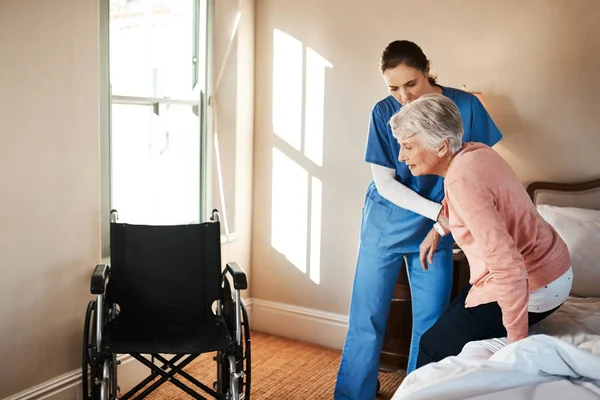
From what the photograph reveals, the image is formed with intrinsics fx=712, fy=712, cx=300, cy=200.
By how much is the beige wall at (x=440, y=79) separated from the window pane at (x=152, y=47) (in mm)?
501

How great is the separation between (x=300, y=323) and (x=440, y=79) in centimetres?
162

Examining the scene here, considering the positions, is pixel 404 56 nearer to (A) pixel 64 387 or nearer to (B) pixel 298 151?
(B) pixel 298 151

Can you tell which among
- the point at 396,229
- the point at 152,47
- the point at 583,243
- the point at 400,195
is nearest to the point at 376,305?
the point at 396,229

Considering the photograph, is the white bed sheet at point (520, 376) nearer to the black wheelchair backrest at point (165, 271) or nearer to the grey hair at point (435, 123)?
the grey hair at point (435, 123)

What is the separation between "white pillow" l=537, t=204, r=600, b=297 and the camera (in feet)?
10.3

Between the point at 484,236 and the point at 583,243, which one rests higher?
the point at 484,236

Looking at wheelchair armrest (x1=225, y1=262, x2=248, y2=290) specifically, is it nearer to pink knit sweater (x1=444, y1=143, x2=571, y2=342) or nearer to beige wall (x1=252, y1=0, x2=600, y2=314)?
pink knit sweater (x1=444, y1=143, x2=571, y2=342)

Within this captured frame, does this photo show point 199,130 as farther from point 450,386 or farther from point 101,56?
point 450,386

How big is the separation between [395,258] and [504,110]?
1.11m

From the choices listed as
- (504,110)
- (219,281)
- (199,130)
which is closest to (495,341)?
(219,281)

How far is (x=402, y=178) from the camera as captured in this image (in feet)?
9.63

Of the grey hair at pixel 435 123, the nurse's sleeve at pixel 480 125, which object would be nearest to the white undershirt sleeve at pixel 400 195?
the nurse's sleeve at pixel 480 125

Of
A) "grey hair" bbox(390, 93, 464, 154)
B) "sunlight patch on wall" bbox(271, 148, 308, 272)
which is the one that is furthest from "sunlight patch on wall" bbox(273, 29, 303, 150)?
"grey hair" bbox(390, 93, 464, 154)

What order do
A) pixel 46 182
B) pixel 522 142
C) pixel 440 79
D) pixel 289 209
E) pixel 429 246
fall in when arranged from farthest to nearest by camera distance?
pixel 289 209, pixel 440 79, pixel 522 142, pixel 46 182, pixel 429 246
